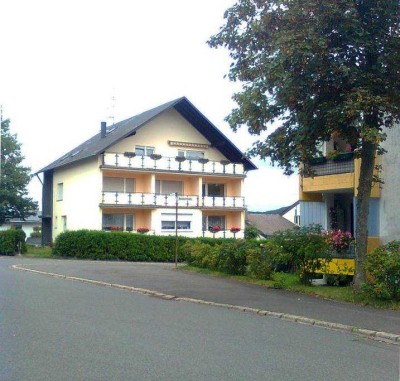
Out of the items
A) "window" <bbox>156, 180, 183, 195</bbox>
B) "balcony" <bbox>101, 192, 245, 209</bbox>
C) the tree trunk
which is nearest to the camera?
the tree trunk

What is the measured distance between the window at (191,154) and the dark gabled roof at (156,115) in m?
1.33

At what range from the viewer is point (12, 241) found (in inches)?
1543

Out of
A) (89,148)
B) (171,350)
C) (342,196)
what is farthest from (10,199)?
(171,350)

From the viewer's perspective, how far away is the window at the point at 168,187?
154 ft

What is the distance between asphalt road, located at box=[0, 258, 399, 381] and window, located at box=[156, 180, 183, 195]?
109 ft

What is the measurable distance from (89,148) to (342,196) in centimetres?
2847

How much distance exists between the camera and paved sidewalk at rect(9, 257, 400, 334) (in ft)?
39.2

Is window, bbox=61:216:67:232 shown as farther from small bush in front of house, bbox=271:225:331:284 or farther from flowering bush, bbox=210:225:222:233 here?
small bush in front of house, bbox=271:225:331:284

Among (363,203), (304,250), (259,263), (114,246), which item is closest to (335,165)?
(259,263)

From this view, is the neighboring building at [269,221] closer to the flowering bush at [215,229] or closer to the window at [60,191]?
the flowering bush at [215,229]

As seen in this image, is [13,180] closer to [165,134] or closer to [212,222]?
[165,134]

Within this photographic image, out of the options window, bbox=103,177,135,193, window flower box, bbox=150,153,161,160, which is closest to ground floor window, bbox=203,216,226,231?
window, bbox=103,177,135,193

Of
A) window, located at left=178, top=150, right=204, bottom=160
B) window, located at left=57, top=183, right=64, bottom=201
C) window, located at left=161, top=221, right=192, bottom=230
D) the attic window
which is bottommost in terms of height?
window, located at left=161, top=221, right=192, bottom=230

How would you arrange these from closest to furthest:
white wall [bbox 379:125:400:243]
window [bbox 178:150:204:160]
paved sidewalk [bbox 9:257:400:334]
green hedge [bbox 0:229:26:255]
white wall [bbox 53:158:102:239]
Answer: paved sidewalk [bbox 9:257:400:334], white wall [bbox 379:125:400:243], green hedge [bbox 0:229:26:255], white wall [bbox 53:158:102:239], window [bbox 178:150:204:160]
